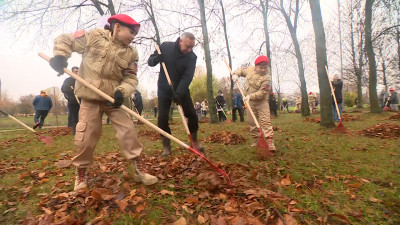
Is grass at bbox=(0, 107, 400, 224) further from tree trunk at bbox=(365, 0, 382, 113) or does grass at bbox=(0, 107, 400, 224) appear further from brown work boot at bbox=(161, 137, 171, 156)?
tree trunk at bbox=(365, 0, 382, 113)

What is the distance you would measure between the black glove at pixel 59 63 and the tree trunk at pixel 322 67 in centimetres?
695

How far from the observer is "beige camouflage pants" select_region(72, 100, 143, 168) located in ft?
8.29

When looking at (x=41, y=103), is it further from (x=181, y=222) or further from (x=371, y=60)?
(x=371, y=60)

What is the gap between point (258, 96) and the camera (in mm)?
4445

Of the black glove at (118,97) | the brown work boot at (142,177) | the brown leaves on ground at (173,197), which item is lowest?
the brown leaves on ground at (173,197)

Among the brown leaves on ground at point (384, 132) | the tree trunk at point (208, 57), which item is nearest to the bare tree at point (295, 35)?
the tree trunk at point (208, 57)

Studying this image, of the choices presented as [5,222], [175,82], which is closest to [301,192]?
[175,82]

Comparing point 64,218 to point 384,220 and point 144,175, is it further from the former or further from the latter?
point 384,220

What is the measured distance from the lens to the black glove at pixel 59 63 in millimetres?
2367

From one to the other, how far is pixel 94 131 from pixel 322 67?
6928 mm

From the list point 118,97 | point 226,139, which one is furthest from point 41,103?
point 118,97

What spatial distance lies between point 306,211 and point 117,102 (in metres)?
2.17

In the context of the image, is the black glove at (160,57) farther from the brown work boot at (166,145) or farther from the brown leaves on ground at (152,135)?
the brown leaves on ground at (152,135)

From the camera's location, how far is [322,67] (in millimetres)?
7094
